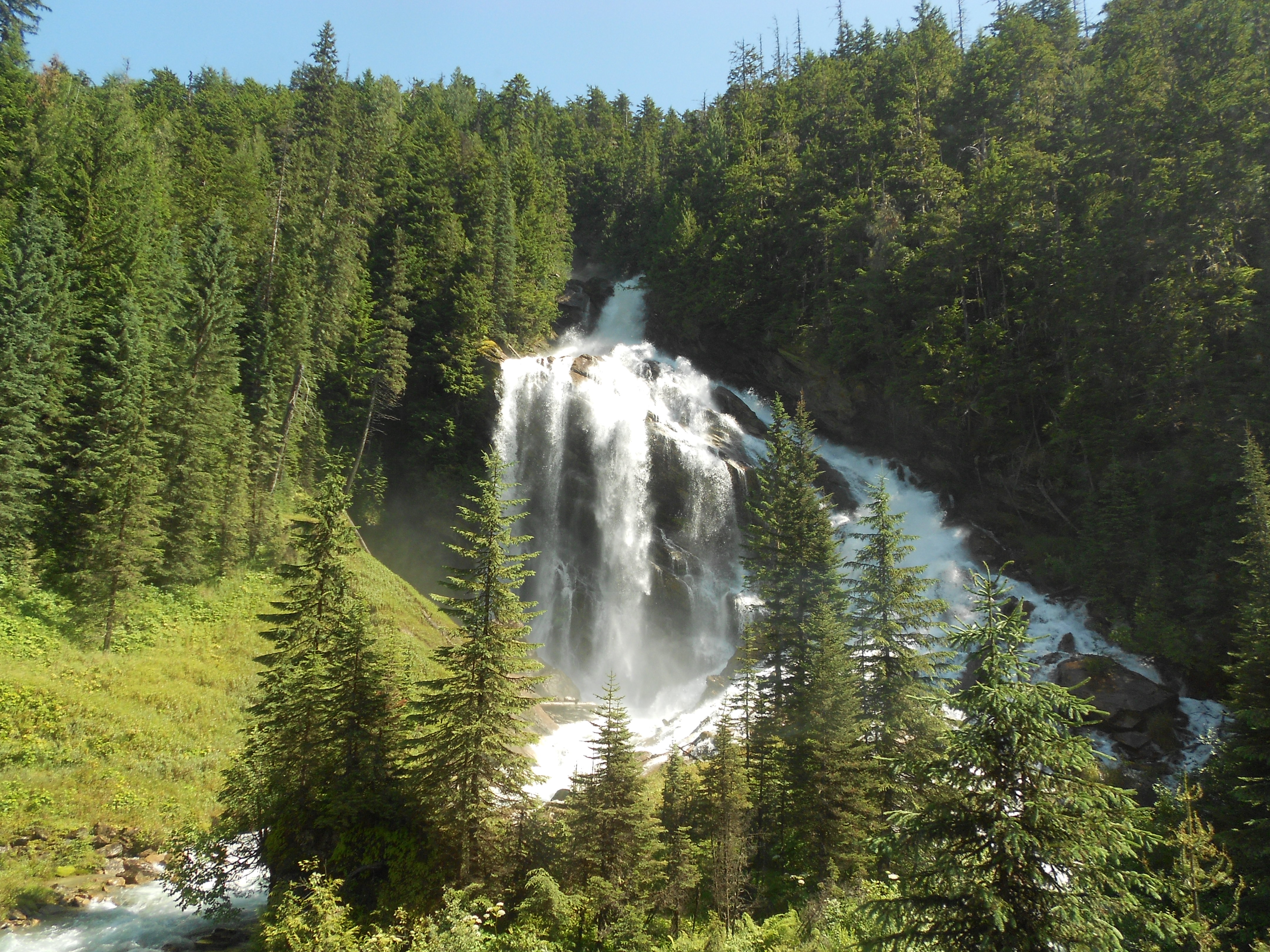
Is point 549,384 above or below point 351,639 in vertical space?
above

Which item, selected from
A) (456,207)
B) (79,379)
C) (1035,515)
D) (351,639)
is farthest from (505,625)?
(456,207)

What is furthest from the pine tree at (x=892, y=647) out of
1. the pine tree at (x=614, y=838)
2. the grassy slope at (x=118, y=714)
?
the grassy slope at (x=118, y=714)

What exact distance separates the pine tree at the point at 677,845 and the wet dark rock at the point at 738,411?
28.3 m

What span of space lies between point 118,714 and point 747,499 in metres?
28.9

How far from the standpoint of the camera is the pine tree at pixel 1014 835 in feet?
23.1

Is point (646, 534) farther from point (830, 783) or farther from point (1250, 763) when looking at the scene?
point (1250, 763)

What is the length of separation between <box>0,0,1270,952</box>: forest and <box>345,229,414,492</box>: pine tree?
0.36m

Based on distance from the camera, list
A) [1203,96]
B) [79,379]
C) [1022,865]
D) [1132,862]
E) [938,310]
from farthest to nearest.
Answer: [938,310] → [1203,96] → [79,379] → [1132,862] → [1022,865]

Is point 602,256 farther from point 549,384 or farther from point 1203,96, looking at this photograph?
point 1203,96

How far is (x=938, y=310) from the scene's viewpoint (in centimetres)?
3872

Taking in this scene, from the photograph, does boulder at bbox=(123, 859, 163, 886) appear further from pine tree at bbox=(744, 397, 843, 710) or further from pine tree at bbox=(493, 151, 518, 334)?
pine tree at bbox=(493, 151, 518, 334)

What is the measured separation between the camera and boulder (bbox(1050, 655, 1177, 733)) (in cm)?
2403

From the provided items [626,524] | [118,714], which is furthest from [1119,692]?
[118,714]

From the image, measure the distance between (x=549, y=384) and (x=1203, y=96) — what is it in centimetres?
3458
